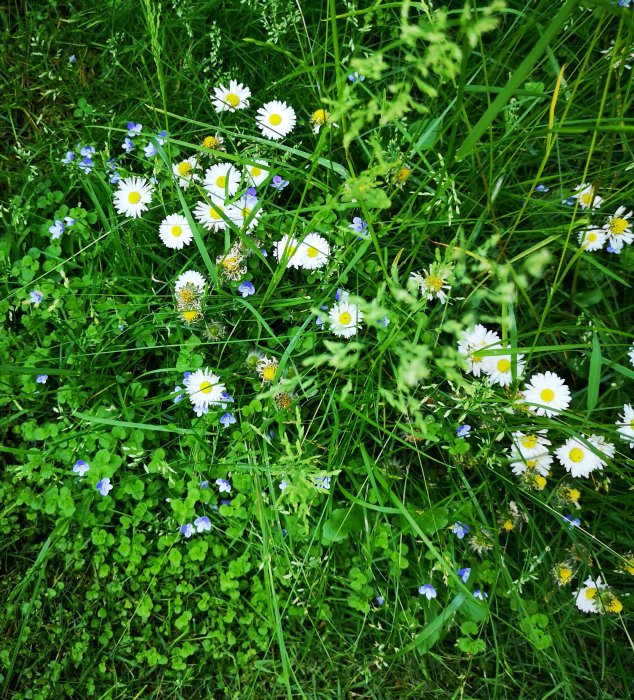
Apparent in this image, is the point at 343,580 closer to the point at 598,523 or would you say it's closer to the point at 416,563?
the point at 416,563

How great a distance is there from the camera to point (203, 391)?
1909mm

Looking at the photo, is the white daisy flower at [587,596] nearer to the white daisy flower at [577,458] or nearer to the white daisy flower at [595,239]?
the white daisy flower at [577,458]

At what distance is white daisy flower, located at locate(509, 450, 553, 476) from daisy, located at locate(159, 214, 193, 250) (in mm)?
1286

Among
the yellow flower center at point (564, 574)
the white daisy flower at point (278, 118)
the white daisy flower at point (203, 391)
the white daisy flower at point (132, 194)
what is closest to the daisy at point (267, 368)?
the white daisy flower at point (203, 391)

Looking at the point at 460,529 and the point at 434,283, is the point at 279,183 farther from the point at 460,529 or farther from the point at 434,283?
the point at 460,529

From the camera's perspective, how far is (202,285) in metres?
1.97

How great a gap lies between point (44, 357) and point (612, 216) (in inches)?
77.0

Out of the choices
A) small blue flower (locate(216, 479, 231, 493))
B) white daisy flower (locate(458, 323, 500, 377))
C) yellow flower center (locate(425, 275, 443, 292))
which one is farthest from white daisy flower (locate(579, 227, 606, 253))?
small blue flower (locate(216, 479, 231, 493))

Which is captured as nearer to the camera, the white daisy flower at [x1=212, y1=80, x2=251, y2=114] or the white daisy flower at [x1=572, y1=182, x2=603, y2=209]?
the white daisy flower at [x1=572, y1=182, x2=603, y2=209]

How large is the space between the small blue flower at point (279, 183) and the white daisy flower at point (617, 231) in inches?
43.3

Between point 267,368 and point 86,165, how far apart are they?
38.4 inches

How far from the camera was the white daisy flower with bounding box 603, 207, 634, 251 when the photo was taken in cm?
203

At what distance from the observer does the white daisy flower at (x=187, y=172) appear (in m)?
2.00

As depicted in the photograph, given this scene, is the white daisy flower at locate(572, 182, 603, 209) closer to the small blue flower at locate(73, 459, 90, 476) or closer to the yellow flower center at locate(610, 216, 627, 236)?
the yellow flower center at locate(610, 216, 627, 236)
